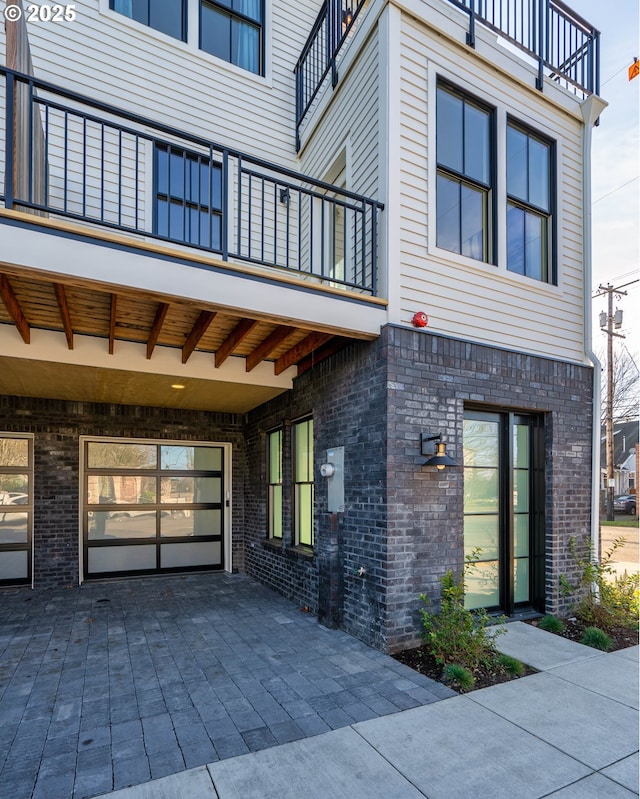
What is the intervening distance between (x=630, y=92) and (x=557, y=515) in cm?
521

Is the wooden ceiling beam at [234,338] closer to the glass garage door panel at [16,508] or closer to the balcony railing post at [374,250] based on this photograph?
the balcony railing post at [374,250]

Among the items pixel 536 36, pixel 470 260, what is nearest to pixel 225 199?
pixel 470 260

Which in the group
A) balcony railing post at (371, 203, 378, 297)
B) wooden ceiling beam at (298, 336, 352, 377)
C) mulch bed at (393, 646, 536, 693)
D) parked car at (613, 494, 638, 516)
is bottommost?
parked car at (613, 494, 638, 516)

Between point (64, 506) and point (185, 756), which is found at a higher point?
point (64, 506)

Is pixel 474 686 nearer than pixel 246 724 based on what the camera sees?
No

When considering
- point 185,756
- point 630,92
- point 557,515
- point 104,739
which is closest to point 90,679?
point 104,739

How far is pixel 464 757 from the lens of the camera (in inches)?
104

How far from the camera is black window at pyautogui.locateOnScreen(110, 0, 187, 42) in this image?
602 centimetres

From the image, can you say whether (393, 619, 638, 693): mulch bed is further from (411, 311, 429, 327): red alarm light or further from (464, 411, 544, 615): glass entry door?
(411, 311, 429, 327): red alarm light

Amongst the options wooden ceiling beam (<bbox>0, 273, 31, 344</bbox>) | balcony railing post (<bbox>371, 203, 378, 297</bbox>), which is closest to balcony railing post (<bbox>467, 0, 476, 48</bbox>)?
balcony railing post (<bbox>371, 203, 378, 297</bbox>)

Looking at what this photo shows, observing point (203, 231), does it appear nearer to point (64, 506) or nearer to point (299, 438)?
point (299, 438)

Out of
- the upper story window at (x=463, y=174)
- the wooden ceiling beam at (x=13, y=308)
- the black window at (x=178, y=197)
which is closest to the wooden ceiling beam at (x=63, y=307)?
the wooden ceiling beam at (x=13, y=308)

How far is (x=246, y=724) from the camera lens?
2.95 meters

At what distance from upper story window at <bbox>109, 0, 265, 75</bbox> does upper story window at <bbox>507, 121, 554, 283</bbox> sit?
382cm
